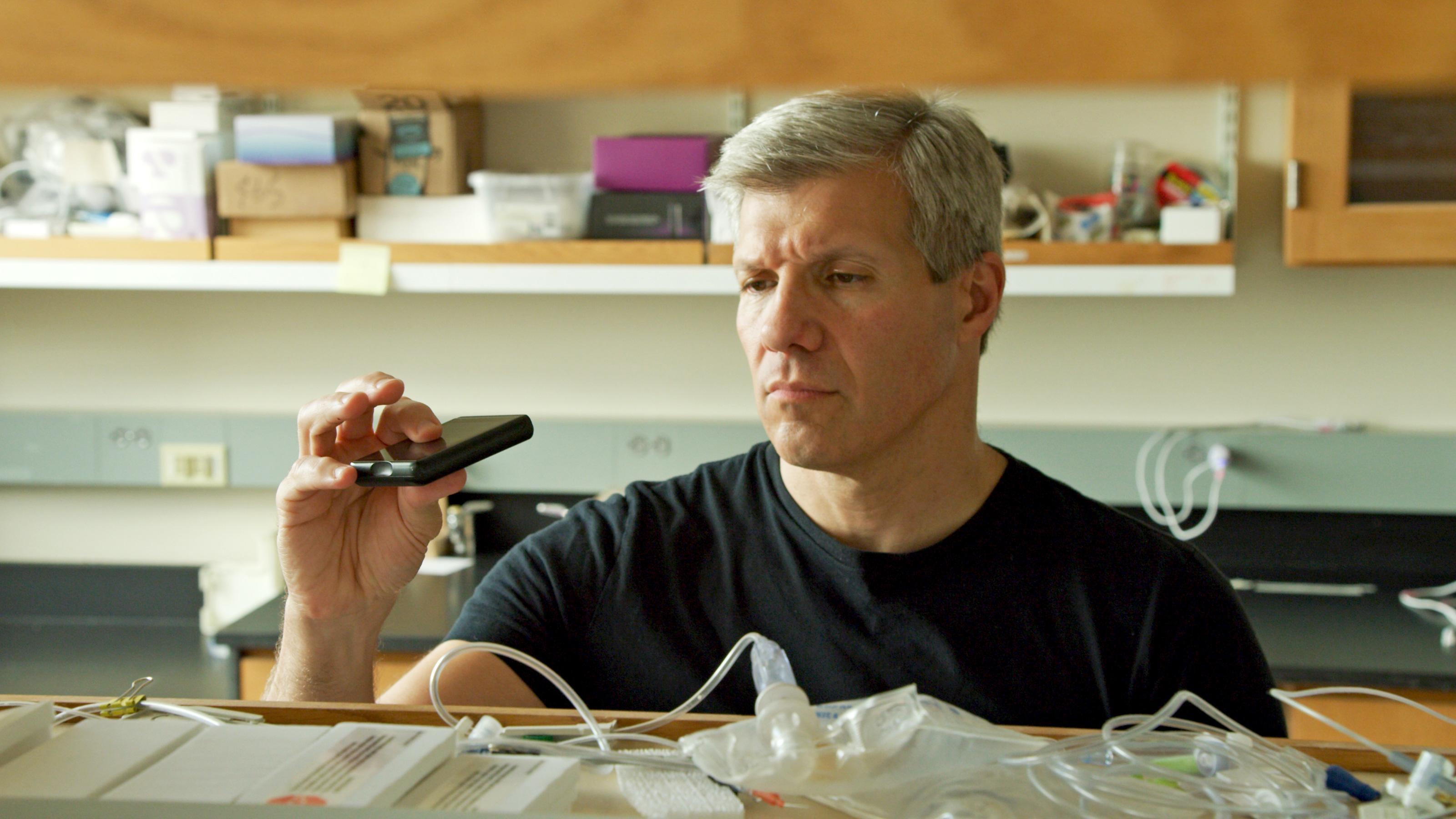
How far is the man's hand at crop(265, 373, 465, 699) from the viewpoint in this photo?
A: 1.06 m

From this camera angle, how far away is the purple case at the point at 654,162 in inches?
97.4

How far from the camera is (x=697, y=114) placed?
279cm

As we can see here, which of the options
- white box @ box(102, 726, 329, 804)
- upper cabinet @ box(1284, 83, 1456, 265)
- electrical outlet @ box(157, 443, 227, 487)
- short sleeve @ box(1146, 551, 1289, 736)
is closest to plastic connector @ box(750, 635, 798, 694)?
white box @ box(102, 726, 329, 804)

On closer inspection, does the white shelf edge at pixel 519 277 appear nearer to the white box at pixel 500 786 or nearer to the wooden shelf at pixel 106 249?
the wooden shelf at pixel 106 249

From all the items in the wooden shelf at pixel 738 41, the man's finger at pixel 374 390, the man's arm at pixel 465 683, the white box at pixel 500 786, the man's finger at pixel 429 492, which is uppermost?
the wooden shelf at pixel 738 41

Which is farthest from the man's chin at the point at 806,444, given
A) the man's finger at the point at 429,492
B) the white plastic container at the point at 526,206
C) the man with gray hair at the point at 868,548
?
the white plastic container at the point at 526,206

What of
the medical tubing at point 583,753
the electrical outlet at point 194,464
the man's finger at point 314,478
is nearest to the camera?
the medical tubing at point 583,753

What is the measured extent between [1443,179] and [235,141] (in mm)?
2372

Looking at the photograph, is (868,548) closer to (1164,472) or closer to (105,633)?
(1164,472)

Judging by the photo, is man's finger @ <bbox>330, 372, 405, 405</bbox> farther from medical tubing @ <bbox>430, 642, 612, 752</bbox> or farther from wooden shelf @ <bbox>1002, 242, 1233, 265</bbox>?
wooden shelf @ <bbox>1002, 242, 1233, 265</bbox>

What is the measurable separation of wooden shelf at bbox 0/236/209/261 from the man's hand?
1.50 m

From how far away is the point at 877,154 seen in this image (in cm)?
130

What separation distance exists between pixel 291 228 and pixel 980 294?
64.9 inches

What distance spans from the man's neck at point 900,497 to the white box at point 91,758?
73cm
